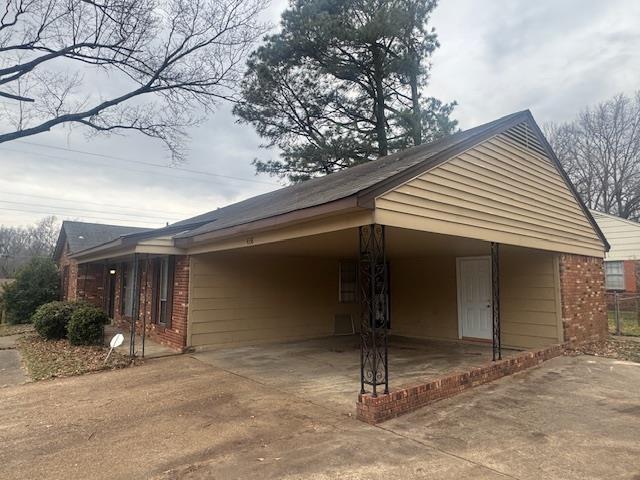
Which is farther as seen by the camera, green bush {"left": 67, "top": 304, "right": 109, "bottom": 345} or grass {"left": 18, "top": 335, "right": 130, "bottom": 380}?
green bush {"left": 67, "top": 304, "right": 109, "bottom": 345}

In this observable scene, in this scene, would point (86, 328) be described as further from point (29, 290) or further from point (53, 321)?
point (29, 290)

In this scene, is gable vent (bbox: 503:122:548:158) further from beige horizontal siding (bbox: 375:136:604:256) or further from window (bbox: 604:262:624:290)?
window (bbox: 604:262:624:290)

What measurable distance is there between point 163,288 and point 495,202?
7687 millimetres

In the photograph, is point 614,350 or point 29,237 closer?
point 614,350

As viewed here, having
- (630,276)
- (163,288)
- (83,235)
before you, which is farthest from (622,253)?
(83,235)

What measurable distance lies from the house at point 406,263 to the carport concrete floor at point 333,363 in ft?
1.22

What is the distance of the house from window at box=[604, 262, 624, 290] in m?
7.48

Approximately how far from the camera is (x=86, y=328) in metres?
9.26

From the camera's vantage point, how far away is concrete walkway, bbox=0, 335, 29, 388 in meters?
6.77

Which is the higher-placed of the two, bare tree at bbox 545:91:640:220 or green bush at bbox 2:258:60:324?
bare tree at bbox 545:91:640:220

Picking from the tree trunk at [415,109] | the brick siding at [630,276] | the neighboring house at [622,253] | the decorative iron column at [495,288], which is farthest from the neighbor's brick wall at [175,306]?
the brick siding at [630,276]

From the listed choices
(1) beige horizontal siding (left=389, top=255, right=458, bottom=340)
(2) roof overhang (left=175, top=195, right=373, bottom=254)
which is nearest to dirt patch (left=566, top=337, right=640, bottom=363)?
(1) beige horizontal siding (left=389, top=255, right=458, bottom=340)

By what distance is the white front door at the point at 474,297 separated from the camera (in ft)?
30.9

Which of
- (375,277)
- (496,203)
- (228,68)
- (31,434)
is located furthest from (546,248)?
(228,68)
